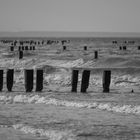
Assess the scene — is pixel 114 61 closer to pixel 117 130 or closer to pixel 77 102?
pixel 77 102

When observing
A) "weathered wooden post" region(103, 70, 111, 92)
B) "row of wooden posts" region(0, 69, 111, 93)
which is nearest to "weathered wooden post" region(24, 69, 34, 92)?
"row of wooden posts" region(0, 69, 111, 93)

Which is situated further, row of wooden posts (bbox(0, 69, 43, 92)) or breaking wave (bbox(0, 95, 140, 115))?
row of wooden posts (bbox(0, 69, 43, 92))

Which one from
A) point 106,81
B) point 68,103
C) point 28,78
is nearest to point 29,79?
point 28,78

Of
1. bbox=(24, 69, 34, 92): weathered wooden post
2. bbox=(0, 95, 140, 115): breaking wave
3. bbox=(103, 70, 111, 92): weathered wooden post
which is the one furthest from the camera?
bbox=(24, 69, 34, 92): weathered wooden post

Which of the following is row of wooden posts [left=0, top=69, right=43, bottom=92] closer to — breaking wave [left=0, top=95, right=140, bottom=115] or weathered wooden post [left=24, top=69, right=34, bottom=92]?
weathered wooden post [left=24, top=69, right=34, bottom=92]

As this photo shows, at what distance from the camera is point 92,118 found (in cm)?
1069

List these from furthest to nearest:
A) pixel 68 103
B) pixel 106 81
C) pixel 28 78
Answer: pixel 28 78 < pixel 106 81 < pixel 68 103

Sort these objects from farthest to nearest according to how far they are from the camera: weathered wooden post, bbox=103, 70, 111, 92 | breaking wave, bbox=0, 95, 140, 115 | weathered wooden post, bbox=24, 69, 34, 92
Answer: weathered wooden post, bbox=24, 69, 34, 92, weathered wooden post, bbox=103, 70, 111, 92, breaking wave, bbox=0, 95, 140, 115

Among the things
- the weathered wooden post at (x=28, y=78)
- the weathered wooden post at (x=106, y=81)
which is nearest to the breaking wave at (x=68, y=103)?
the weathered wooden post at (x=28, y=78)

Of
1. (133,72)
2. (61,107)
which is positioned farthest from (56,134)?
(133,72)

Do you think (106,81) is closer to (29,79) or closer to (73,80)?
(73,80)

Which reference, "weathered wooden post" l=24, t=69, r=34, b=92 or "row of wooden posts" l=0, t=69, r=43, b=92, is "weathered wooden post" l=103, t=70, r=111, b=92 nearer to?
"row of wooden posts" l=0, t=69, r=43, b=92

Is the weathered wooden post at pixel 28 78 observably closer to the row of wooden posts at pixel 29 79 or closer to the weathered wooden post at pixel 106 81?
the row of wooden posts at pixel 29 79

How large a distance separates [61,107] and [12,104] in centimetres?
176
